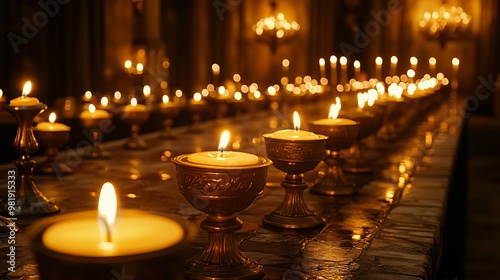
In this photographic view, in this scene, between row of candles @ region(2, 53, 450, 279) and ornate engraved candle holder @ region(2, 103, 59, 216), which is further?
ornate engraved candle holder @ region(2, 103, 59, 216)

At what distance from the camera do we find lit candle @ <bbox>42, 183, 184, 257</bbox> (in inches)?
59.4

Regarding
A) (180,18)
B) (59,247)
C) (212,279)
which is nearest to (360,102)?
(212,279)

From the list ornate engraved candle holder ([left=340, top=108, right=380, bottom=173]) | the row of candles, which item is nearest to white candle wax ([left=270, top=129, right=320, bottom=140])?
the row of candles

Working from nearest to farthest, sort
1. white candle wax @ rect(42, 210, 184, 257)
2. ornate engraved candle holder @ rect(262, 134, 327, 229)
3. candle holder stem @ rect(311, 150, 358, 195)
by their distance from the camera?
white candle wax @ rect(42, 210, 184, 257), ornate engraved candle holder @ rect(262, 134, 327, 229), candle holder stem @ rect(311, 150, 358, 195)

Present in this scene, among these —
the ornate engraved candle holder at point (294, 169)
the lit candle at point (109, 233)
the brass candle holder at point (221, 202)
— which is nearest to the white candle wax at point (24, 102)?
the ornate engraved candle holder at point (294, 169)

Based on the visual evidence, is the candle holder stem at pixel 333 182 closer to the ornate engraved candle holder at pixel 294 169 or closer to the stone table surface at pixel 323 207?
the stone table surface at pixel 323 207

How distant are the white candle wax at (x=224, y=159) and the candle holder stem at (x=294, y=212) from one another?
1053mm

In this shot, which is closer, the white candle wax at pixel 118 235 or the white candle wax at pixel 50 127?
the white candle wax at pixel 118 235

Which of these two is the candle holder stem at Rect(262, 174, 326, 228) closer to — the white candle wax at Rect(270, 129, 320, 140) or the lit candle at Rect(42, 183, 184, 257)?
the white candle wax at Rect(270, 129, 320, 140)

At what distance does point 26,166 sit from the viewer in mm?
3934

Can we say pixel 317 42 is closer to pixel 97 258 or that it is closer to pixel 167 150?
pixel 167 150

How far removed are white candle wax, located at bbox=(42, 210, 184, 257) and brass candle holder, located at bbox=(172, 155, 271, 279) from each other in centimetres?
85

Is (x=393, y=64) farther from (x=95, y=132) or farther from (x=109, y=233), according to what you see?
(x=109, y=233)

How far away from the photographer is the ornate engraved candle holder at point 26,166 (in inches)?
148
